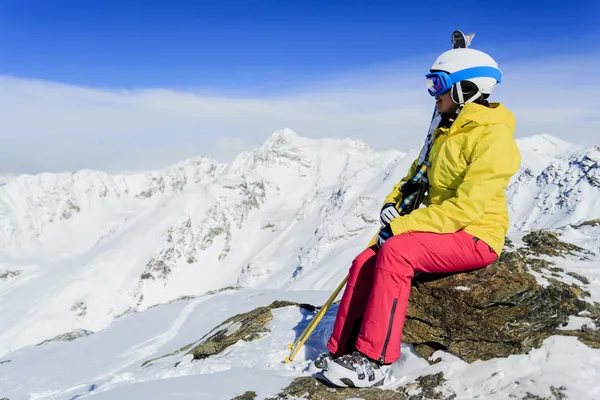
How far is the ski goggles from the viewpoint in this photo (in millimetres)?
5883

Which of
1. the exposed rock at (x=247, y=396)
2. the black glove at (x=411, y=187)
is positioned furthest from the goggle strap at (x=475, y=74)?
the exposed rock at (x=247, y=396)

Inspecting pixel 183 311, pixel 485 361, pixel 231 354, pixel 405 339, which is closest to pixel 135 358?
pixel 183 311

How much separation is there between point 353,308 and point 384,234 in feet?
3.77

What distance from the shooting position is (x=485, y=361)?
5562 mm

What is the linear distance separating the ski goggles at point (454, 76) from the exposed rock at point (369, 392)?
3814 millimetres

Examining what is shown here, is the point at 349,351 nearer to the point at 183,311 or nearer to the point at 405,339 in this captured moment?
the point at 405,339

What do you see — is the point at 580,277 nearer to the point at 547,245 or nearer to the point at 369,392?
the point at 547,245

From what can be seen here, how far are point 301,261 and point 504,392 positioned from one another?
5948 inches

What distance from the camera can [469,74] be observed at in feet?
19.3

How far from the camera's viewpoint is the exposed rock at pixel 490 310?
561cm

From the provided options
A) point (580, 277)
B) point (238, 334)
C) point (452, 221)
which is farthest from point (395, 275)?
point (238, 334)

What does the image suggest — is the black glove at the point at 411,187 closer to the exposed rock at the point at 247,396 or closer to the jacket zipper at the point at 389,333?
the jacket zipper at the point at 389,333

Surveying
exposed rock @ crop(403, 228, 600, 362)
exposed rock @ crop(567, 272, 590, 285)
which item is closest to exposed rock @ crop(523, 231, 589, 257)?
exposed rock @ crop(567, 272, 590, 285)

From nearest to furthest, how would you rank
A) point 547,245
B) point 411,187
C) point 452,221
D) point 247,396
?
point 452,221
point 247,396
point 411,187
point 547,245
